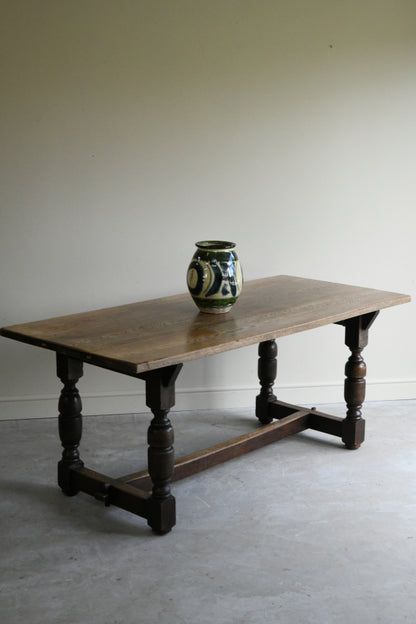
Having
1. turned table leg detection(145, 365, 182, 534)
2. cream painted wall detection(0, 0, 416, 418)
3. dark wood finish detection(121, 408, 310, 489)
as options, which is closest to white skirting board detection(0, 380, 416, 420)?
cream painted wall detection(0, 0, 416, 418)

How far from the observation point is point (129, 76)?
3740mm

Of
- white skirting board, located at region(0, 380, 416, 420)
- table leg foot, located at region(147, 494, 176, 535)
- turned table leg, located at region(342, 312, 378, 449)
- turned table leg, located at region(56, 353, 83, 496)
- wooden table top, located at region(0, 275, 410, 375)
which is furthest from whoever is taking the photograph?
white skirting board, located at region(0, 380, 416, 420)

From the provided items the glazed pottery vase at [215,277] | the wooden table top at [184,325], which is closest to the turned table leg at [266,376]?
the wooden table top at [184,325]

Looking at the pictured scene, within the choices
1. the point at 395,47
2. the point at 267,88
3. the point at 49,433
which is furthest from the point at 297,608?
the point at 395,47

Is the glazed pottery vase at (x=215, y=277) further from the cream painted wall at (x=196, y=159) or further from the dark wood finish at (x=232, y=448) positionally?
the cream painted wall at (x=196, y=159)

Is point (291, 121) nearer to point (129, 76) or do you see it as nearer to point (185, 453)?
point (129, 76)

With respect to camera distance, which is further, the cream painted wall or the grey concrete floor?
the cream painted wall

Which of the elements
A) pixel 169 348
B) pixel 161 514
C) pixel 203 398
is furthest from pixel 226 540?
pixel 203 398

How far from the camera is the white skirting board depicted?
155 inches

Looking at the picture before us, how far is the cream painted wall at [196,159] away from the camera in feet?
12.2

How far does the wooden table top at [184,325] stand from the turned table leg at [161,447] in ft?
0.42

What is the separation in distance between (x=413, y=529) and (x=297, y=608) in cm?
69

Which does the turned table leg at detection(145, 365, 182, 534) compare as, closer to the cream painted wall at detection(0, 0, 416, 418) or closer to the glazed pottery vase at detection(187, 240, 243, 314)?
the glazed pottery vase at detection(187, 240, 243, 314)

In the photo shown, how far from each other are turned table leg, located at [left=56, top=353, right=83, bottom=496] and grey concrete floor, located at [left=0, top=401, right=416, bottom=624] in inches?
Result: 3.6
